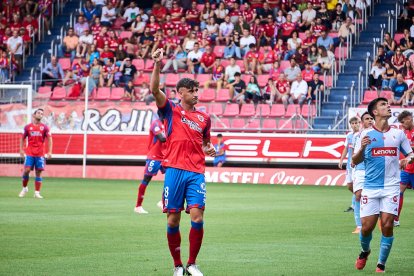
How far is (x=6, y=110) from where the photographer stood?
3497 cm

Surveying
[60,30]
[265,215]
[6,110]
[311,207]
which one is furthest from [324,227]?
[60,30]

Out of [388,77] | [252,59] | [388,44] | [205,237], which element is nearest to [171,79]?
[252,59]

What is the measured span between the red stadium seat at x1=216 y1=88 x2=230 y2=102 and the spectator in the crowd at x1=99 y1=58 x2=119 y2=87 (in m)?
5.10

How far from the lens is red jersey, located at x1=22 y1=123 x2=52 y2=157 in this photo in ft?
86.6

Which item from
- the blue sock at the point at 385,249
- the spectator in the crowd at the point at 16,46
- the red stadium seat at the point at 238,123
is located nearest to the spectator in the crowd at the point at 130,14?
the spectator in the crowd at the point at 16,46

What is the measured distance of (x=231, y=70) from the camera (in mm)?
37500

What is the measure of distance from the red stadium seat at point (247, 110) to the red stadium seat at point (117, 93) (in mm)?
5668

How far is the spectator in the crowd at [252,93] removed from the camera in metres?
35.9

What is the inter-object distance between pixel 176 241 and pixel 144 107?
24365 mm

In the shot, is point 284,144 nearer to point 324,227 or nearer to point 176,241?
point 324,227

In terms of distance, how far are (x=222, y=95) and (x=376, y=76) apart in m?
6.15

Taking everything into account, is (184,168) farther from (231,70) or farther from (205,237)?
(231,70)

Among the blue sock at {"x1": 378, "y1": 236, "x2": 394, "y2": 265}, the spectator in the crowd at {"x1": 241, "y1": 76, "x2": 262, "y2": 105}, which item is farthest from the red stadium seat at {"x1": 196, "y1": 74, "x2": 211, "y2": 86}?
the blue sock at {"x1": 378, "y1": 236, "x2": 394, "y2": 265}

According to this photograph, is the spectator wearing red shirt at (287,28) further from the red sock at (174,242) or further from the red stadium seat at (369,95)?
the red sock at (174,242)
